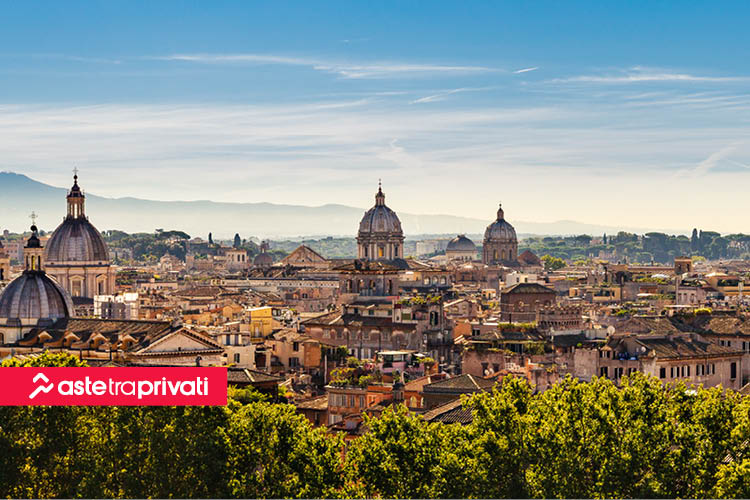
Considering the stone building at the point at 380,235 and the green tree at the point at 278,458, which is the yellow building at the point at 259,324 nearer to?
the green tree at the point at 278,458

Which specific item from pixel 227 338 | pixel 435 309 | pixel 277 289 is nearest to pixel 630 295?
pixel 277 289

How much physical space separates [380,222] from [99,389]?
134 m

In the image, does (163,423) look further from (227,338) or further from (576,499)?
(227,338)

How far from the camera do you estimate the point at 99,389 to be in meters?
47.9

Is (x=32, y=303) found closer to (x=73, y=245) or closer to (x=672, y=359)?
(x=672, y=359)

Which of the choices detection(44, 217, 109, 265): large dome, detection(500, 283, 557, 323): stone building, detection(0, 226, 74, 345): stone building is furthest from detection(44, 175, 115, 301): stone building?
detection(0, 226, 74, 345): stone building

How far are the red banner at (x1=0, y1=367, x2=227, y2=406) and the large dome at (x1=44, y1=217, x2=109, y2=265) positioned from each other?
89.4m

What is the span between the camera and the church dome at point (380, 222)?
181m

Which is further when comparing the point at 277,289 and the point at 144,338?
the point at 277,289

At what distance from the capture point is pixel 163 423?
160 ft

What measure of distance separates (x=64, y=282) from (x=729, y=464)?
9603 centimetres

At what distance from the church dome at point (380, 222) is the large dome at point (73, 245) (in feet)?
153

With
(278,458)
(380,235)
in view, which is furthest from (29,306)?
(380,235)

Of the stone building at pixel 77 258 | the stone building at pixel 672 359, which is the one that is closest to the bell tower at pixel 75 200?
the stone building at pixel 77 258
